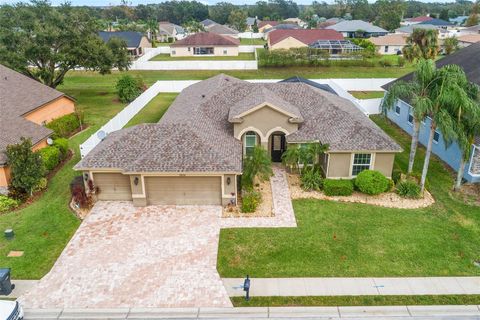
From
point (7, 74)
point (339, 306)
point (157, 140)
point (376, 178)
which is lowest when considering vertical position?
point (339, 306)

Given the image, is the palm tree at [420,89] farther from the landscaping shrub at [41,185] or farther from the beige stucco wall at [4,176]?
the beige stucco wall at [4,176]

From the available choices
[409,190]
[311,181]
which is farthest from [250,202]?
[409,190]

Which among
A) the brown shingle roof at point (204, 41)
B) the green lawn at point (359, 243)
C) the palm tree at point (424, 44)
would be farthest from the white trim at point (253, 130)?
the brown shingle roof at point (204, 41)

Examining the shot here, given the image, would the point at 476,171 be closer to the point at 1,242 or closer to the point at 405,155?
the point at 405,155

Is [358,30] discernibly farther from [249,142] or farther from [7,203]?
[7,203]

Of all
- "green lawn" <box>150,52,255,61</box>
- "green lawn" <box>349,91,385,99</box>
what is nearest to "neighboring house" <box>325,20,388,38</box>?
"green lawn" <box>150,52,255,61</box>

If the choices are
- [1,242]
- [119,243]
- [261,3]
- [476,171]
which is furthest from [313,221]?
[261,3]

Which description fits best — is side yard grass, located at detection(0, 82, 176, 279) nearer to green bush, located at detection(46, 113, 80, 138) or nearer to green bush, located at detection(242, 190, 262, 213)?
green bush, located at detection(46, 113, 80, 138)

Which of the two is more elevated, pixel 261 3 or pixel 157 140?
pixel 261 3
